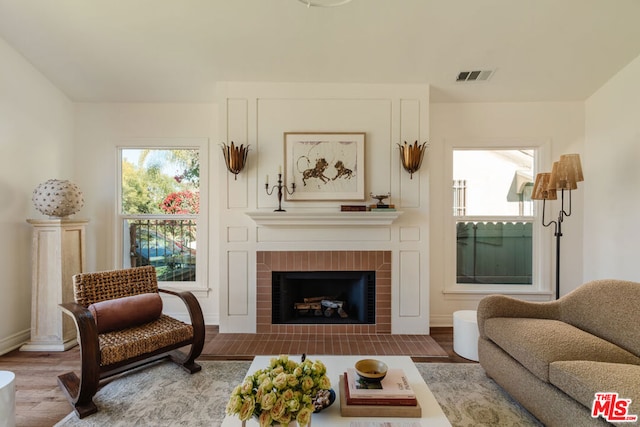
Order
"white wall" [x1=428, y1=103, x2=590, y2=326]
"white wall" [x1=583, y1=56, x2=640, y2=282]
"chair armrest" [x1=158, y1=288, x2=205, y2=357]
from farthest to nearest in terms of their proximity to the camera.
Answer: "white wall" [x1=428, y1=103, x2=590, y2=326]
"white wall" [x1=583, y1=56, x2=640, y2=282]
"chair armrest" [x1=158, y1=288, x2=205, y2=357]

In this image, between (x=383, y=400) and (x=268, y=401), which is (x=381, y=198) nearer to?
(x=383, y=400)

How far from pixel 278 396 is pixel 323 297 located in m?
2.31

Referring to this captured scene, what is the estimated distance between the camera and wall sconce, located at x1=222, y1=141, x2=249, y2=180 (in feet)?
9.95

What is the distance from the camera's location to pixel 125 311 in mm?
2254

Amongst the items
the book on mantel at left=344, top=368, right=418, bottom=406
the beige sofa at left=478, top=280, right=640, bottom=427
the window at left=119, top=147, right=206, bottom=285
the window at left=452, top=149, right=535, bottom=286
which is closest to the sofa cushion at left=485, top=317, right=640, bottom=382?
the beige sofa at left=478, top=280, right=640, bottom=427

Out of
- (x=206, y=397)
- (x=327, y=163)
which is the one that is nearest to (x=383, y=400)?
(x=206, y=397)

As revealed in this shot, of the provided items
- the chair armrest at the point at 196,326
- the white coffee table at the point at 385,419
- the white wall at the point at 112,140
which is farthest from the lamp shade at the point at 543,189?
the white wall at the point at 112,140

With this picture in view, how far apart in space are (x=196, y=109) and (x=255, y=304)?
227 cm

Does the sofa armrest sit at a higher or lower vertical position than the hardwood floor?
higher

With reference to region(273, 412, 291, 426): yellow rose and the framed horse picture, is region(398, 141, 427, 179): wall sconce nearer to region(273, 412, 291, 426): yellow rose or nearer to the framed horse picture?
the framed horse picture

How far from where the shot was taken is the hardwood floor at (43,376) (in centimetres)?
190

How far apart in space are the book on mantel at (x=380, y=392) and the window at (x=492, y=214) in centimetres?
236

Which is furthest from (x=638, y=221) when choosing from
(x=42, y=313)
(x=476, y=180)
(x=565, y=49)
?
(x=42, y=313)

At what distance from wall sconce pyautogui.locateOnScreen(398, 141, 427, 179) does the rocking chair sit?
2304 millimetres
